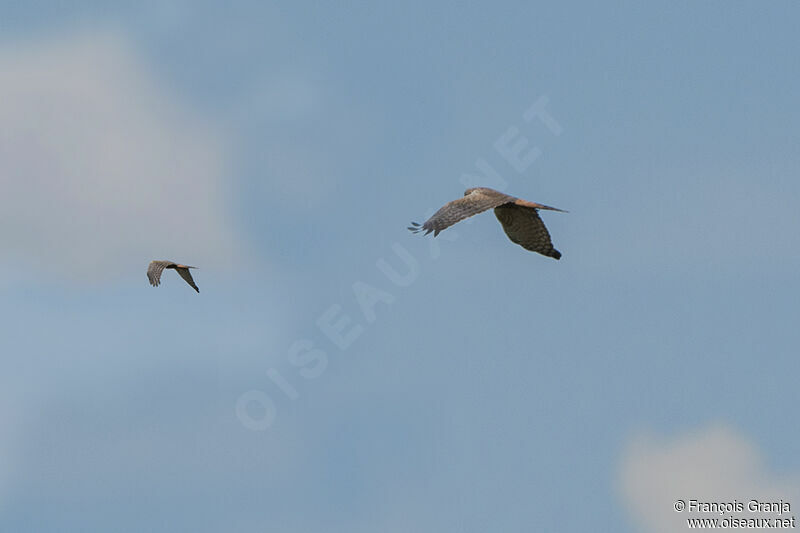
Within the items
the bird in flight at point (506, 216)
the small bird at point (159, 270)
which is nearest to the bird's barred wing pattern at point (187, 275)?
the small bird at point (159, 270)

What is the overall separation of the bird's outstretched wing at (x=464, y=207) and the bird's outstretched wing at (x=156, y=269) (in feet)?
41.7

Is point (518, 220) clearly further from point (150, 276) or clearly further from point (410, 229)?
point (150, 276)

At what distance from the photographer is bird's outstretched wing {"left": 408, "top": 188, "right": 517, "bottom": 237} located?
28.0m

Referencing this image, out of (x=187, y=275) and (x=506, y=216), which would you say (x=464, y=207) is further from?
(x=187, y=275)

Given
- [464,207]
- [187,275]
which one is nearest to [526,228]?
[464,207]

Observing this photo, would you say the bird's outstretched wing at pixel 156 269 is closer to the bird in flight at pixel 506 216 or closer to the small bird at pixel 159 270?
the small bird at pixel 159 270

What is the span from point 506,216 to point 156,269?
42.9 ft

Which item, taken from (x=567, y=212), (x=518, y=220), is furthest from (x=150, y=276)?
(x=567, y=212)

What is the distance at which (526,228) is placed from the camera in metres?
32.0

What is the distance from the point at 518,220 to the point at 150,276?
13268 mm

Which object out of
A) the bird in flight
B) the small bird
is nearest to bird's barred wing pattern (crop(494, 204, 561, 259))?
the bird in flight

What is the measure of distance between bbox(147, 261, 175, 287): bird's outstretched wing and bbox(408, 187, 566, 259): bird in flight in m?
12.4

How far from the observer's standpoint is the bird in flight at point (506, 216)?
28500mm

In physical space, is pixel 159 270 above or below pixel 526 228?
above
